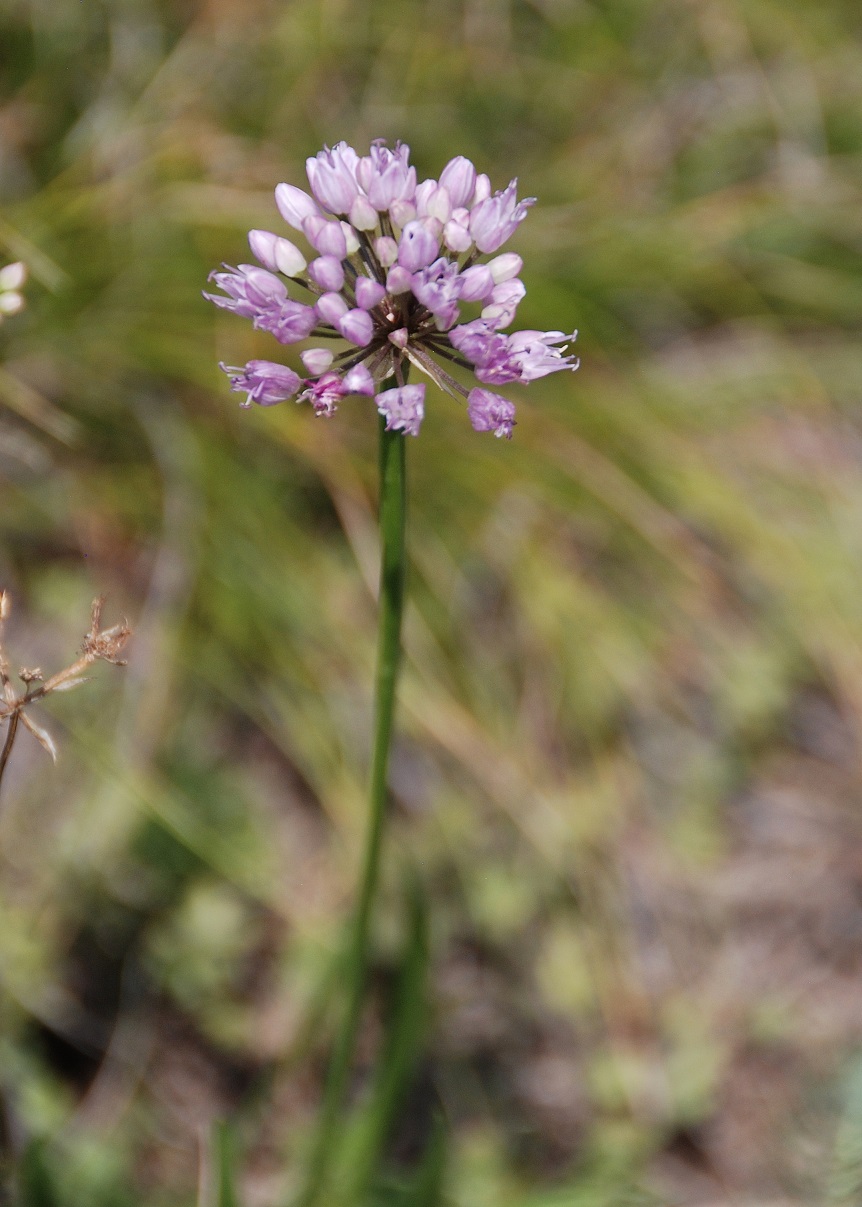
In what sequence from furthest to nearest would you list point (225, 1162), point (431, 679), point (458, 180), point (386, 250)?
1. point (431, 679)
2. point (225, 1162)
3. point (458, 180)
4. point (386, 250)

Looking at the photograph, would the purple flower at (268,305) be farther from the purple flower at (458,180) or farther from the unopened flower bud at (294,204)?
the purple flower at (458,180)

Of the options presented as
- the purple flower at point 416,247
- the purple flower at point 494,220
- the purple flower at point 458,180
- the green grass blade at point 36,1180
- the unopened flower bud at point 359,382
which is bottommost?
the green grass blade at point 36,1180

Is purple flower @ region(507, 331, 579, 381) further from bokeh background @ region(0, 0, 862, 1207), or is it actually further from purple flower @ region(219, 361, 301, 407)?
bokeh background @ region(0, 0, 862, 1207)

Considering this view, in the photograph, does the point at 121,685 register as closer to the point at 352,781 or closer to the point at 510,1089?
the point at 352,781

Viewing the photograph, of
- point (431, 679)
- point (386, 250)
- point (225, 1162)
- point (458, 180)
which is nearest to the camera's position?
point (386, 250)

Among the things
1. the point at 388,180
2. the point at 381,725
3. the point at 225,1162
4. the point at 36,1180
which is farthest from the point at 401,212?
the point at 36,1180

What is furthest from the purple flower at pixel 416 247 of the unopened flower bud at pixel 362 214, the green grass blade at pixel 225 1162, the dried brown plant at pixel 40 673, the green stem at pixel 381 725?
the green grass blade at pixel 225 1162

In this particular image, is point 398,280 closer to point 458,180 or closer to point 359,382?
point 359,382
